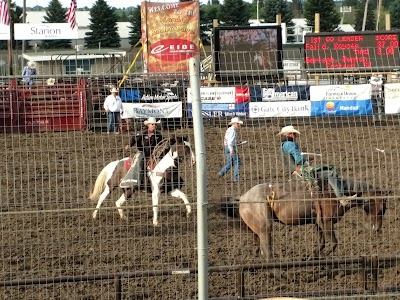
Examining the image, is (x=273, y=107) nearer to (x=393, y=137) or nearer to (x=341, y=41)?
(x=393, y=137)

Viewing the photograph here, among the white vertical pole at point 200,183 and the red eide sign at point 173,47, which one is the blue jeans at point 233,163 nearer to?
the white vertical pole at point 200,183

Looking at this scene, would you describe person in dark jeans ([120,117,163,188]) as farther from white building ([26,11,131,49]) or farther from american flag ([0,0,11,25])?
white building ([26,11,131,49])

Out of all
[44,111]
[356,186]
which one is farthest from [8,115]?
[356,186]

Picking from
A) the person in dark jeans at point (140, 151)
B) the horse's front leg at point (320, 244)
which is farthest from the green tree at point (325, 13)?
the person in dark jeans at point (140, 151)

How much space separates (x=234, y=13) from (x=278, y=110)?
2783 inches

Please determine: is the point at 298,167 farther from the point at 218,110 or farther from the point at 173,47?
the point at 173,47

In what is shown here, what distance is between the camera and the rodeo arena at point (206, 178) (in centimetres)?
744

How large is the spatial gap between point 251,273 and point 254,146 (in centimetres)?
244

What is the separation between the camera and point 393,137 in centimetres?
872

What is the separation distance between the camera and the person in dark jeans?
8.02 m

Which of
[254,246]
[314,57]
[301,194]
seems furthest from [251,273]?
[314,57]

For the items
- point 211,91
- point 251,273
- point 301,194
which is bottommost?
point 251,273

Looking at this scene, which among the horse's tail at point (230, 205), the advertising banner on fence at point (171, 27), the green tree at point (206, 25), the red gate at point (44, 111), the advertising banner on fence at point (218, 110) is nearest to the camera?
the horse's tail at point (230, 205)

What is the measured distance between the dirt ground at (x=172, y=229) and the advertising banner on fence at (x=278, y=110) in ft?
0.36
